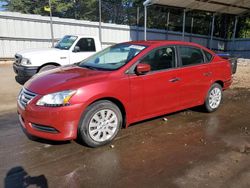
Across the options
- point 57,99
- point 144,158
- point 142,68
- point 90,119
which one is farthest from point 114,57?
point 144,158

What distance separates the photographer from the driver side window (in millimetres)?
4758

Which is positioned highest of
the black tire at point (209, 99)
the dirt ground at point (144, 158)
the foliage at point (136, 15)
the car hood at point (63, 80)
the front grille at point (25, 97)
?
the foliage at point (136, 15)

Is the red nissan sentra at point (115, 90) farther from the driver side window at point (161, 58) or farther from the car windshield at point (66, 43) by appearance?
the car windshield at point (66, 43)

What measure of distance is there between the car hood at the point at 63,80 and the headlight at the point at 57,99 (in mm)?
69

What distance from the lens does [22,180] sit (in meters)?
3.25

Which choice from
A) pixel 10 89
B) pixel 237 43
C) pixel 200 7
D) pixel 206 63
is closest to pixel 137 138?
pixel 206 63

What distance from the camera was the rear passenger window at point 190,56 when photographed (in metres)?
5.27

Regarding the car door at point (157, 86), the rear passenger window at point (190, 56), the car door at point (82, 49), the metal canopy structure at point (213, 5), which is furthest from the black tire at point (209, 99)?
the metal canopy structure at point (213, 5)

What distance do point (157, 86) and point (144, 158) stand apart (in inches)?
56.4

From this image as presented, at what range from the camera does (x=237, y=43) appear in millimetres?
24203

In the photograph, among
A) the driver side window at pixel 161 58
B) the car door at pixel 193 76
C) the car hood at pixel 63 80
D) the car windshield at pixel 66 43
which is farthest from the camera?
the car windshield at pixel 66 43

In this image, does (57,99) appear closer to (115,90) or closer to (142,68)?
(115,90)

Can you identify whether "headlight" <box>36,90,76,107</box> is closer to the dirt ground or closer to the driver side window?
the dirt ground

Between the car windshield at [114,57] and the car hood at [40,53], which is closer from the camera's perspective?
the car windshield at [114,57]
